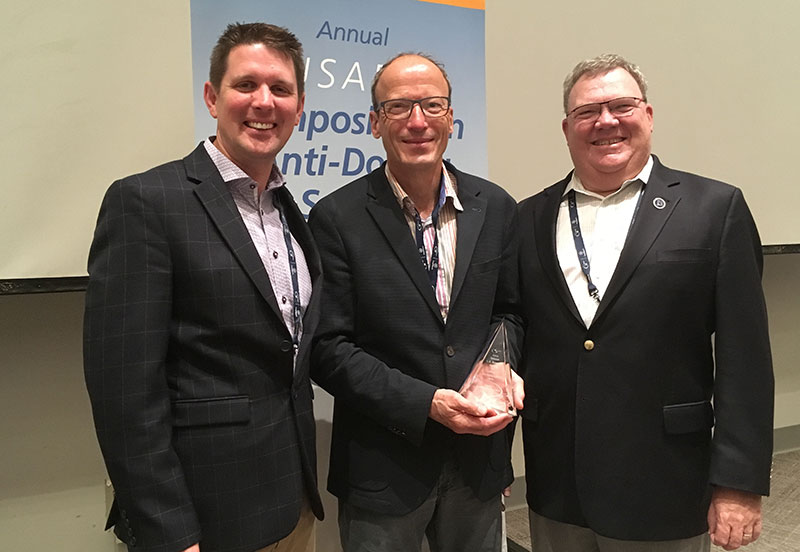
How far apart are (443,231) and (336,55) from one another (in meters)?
1.05

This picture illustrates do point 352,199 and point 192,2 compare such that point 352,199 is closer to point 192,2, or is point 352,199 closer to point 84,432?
point 192,2

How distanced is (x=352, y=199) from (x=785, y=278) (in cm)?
353

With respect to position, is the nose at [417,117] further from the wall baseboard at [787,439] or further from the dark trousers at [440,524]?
the wall baseboard at [787,439]

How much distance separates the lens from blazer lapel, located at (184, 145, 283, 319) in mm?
1276

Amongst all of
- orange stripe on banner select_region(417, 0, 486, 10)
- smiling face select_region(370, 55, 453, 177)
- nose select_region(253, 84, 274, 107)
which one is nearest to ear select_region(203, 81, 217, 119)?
nose select_region(253, 84, 274, 107)

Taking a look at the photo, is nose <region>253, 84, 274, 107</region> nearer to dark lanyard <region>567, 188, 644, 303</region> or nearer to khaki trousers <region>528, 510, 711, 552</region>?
dark lanyard <region>567, 188, 644, 303</region>

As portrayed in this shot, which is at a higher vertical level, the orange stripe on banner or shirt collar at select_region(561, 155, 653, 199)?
the orange stripe on banner

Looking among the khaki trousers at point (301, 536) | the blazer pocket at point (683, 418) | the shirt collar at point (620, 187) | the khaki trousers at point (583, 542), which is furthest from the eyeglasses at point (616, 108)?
the khaki trousers at point (301, 536)

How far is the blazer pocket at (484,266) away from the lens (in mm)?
1585

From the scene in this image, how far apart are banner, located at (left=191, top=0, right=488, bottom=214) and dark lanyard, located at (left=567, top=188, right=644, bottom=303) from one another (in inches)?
37.9

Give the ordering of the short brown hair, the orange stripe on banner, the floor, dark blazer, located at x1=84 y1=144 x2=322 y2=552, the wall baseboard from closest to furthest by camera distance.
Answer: dark blazer, located at x1=84 y1=144 x2=322 y2=552, the short brown hair, the orange stripe on banner, the floor, the wall baseboard

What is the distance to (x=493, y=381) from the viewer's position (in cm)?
151

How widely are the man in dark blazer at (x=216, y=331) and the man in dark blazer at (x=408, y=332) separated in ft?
0.40

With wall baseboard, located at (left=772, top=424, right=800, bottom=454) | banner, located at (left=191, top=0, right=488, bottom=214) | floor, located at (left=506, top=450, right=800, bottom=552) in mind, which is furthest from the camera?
wall baseboard, located at (left=772, top=424, right=800, bottom=454)
